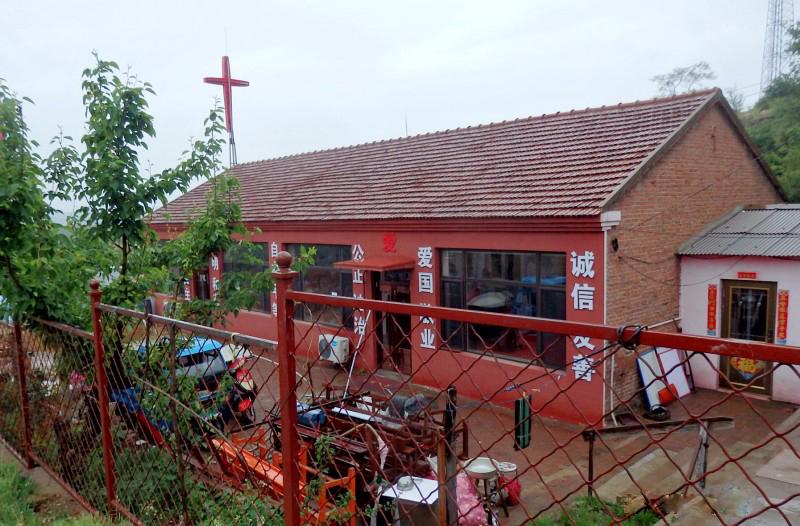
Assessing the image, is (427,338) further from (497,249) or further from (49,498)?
(49,498)

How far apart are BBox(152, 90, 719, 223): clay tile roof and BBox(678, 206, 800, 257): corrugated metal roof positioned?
2.17m

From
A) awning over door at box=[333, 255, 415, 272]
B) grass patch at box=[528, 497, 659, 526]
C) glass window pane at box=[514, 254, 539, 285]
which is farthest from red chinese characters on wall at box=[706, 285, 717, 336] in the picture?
grass patch at box=[528, 497, 659, 526]

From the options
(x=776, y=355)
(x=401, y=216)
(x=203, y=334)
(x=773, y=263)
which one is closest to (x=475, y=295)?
(x=401, y=216)

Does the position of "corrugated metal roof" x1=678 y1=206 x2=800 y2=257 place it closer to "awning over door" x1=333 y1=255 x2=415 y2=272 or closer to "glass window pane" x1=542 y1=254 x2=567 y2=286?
"glass window pane" x1=542 y1=254 x2=567 y2=286

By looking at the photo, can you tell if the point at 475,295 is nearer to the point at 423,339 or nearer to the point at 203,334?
the point at 423,339

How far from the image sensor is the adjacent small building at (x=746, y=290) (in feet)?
30.5

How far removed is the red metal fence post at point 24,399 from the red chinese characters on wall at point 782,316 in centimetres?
1026

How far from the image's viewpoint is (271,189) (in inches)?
672

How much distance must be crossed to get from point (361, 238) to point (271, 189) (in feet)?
19.3

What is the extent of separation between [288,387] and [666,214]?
912cm

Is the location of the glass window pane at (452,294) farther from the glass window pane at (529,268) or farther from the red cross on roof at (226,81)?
the red cross on roof at (226,81)

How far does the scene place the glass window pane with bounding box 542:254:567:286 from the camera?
909 centimetres

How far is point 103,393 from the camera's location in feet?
11.9

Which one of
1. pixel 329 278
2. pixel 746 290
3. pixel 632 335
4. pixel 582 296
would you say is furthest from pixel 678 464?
pixel 329 278
